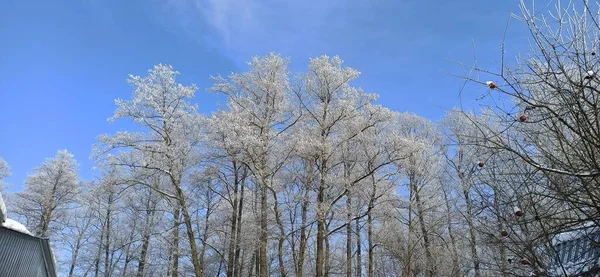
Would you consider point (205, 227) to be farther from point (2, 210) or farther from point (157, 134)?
point (2, 210)

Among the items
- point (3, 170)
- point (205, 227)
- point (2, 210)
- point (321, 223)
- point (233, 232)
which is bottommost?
point (2, 210)

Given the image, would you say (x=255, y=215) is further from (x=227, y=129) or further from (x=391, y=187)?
(x=391, y=187)

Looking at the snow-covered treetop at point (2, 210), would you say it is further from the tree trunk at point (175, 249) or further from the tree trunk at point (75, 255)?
the tree trunk at point (75, 255)

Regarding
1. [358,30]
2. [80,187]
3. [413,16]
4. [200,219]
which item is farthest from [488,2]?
[80,187]

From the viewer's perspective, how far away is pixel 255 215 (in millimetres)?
17469

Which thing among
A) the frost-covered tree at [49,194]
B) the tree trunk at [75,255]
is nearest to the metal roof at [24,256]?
the frost-covered tree at [49,194]

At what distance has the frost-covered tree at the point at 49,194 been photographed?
23.6 metres

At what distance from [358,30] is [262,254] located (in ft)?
31.1

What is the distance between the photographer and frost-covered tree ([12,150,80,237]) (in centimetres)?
2364

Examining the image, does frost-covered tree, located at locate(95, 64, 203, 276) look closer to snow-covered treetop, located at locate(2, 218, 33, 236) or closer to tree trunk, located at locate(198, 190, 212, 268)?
tree trunk, located at locate(198, 190, 212, 268)

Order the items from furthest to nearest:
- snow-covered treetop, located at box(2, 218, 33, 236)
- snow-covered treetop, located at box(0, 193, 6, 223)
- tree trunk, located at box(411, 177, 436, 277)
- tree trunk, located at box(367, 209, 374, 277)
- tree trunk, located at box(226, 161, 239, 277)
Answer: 1. tree trunk, located at box(411, 177, 436, 277)
2. tree trunk, located at box(367, 209, 374, 277)
3. tree trunk, located at box(226, 161, 239, 277)
4. snow-covered treetop, located at box(2, 218, 33, 236)
5. snow-covered treetop, located at box(0, 193, 6, 223)

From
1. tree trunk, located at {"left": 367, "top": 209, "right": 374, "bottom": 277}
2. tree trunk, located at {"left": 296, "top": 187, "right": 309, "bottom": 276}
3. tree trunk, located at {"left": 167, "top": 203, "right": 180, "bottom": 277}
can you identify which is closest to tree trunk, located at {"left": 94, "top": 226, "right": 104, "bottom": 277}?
tree trunk, located at {"left": 167, "top": 203, "right": 180, "bottom": 277}

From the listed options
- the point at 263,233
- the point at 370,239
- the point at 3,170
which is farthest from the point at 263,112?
the point at 3,170

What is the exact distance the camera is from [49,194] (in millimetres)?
23844
